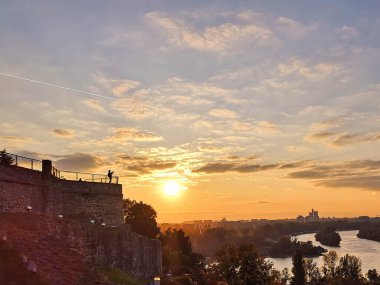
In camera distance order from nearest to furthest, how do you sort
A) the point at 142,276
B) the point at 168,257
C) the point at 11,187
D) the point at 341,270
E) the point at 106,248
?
1. the point at 11,187
2. the point at 106,248
3. the point at 142,276
4. the point at 168,257
5. the point at 341,270

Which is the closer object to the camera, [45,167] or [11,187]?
[11,187]

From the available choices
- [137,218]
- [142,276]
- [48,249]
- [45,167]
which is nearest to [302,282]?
[137,218]

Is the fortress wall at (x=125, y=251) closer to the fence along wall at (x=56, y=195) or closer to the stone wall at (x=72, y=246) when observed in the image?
the stone wall at (x=72, y=246)

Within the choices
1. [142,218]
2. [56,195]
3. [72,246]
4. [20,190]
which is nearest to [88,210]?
[56,195]

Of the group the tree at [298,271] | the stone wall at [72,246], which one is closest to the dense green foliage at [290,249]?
the tree at [298,271]

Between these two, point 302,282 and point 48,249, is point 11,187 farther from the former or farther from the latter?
point 302,282

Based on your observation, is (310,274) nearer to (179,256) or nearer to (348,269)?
(348,269)

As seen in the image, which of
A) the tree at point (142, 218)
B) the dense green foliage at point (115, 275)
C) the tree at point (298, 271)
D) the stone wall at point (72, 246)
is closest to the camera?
the stone wall at point (72, 246)

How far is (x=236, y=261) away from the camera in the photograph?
54.3 metres

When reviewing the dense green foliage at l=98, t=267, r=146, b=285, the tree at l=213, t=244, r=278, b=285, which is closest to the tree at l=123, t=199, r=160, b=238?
the tree at l=213, t=244, r=278, b=285

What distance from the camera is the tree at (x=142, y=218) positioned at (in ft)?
232

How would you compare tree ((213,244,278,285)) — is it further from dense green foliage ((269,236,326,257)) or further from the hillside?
dense green foliage ((269,236,326,257))

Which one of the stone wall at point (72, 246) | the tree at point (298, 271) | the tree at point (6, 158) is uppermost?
the tree at point (6, 158)

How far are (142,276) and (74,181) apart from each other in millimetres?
11740
